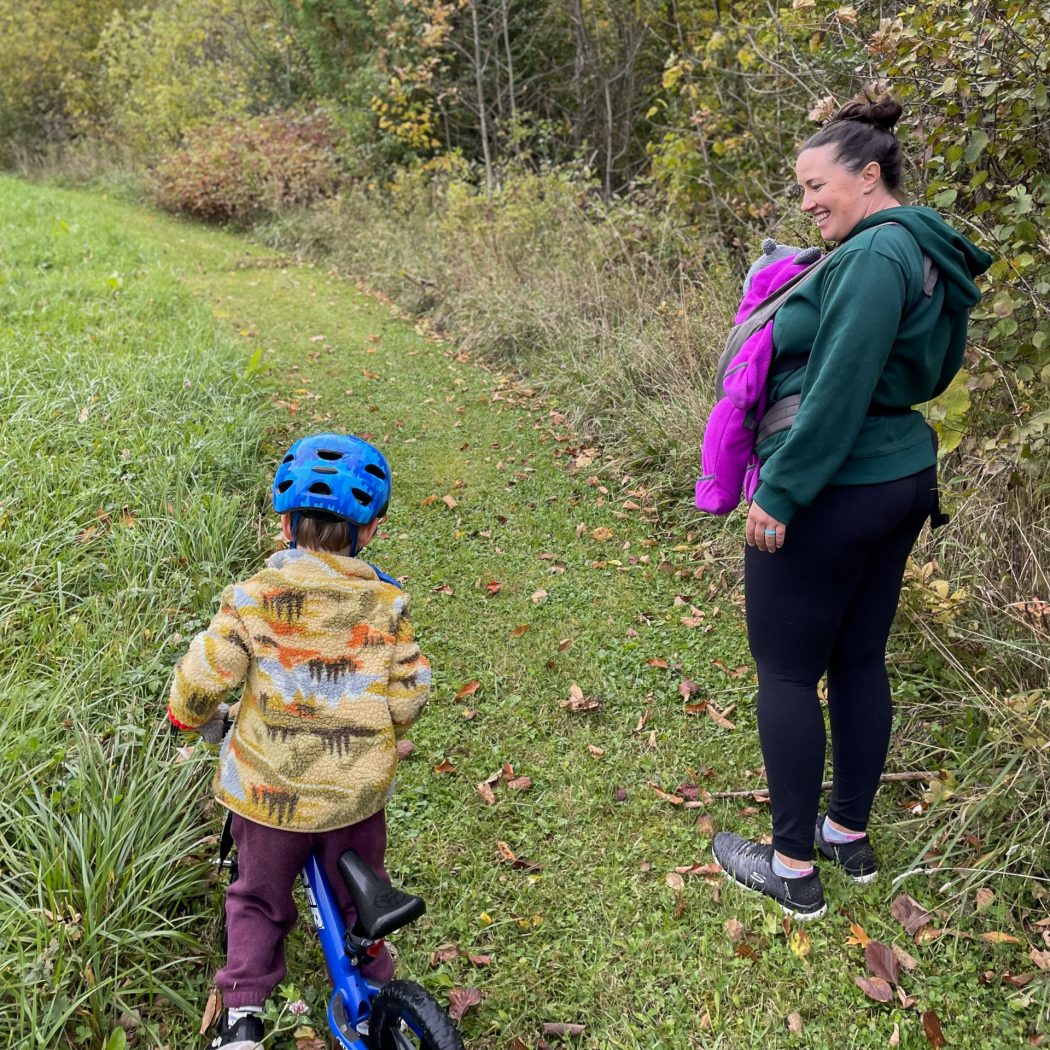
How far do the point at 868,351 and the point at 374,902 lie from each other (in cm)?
169

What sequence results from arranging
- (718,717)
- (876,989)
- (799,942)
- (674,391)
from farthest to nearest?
(674,391) < (718,717) < (799,942) < (876,989)

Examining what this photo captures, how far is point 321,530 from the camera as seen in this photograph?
2.11 m

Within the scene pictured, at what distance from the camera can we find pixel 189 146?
17156 mm

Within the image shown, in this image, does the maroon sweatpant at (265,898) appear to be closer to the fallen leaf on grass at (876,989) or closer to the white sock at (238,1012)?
the white sock at (238,1012)

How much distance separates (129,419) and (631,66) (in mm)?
10607

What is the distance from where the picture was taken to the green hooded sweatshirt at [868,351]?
6.44 ft

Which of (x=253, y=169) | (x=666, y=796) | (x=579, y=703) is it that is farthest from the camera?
(x=253, y=169)

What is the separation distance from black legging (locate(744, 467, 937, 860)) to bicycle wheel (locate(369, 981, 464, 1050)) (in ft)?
3.95

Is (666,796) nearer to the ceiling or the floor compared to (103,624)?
nearer to the floor

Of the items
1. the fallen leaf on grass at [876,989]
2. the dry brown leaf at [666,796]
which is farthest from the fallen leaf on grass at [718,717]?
the fallen leaf on grass at [876,989]

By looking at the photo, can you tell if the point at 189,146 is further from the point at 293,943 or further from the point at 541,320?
the point at 293,943

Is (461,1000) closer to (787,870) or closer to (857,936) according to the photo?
(787,870)

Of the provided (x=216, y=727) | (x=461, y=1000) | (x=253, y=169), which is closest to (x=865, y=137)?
(x=216, y=727)

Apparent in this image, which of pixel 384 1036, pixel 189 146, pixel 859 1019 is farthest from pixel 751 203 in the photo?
pixel 189 146
